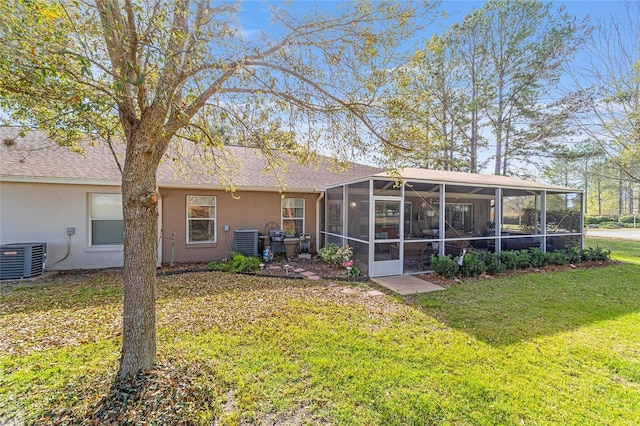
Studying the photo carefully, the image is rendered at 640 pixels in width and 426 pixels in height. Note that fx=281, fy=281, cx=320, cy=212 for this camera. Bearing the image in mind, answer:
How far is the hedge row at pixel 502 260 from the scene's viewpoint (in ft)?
24.1

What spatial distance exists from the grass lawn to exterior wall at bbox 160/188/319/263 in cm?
299

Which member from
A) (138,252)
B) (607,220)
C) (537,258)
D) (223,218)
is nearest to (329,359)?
(138,252)

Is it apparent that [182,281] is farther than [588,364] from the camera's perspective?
Yes

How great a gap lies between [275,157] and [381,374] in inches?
126

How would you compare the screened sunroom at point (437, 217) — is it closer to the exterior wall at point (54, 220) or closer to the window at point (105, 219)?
the window at point (105, 219)

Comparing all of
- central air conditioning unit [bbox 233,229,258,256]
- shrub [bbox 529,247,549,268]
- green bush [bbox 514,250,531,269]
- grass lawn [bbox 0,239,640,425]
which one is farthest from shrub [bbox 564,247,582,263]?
central air conditioning unit [bbox 233,229,258,256]

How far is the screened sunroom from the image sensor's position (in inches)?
293

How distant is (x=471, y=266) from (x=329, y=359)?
563cm

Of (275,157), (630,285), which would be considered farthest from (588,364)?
(630,285)

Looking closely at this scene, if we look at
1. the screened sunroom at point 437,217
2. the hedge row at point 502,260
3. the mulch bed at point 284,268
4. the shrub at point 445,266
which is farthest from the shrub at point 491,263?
the mulch bed at point 284,268

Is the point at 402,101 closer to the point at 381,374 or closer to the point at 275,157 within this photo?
the point at 275,157

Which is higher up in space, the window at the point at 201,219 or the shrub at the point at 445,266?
the window at the point at 201,219

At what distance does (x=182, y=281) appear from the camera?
650cm

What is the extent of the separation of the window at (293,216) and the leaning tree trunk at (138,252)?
23.4 ft
